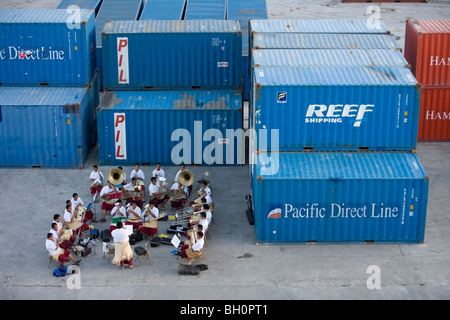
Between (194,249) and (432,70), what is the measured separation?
15233 millimetres

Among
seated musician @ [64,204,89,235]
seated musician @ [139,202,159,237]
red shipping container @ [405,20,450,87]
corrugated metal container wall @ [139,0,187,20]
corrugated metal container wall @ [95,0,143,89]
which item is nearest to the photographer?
seated musician @ [64,204,89,235]

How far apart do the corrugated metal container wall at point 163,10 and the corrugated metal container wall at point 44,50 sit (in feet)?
26.6

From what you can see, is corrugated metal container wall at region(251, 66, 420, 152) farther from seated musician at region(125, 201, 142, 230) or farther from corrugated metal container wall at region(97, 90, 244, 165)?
corrugated metal container wall at region(97, 90, 244, 165)

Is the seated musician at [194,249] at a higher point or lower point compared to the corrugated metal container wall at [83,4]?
lower

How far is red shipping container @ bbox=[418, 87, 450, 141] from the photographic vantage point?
117ft

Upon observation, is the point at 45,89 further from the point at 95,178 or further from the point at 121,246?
the point at 121,246

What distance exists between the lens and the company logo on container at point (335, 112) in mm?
27594

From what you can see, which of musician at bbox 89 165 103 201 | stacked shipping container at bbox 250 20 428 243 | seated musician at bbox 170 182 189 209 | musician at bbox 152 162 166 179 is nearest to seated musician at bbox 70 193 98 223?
musician at bbox 89 165 103 201

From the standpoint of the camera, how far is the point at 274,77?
91.2ft

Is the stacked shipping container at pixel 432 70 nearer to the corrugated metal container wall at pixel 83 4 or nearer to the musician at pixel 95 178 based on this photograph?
the musician at pixel 95 178

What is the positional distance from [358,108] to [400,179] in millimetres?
2841

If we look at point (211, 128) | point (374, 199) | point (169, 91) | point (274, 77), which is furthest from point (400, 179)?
point (169, 91)

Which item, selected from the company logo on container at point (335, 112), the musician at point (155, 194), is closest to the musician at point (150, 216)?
the musician at point (155, 194)

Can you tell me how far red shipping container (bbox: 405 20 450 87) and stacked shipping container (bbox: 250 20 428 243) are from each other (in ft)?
22.9
